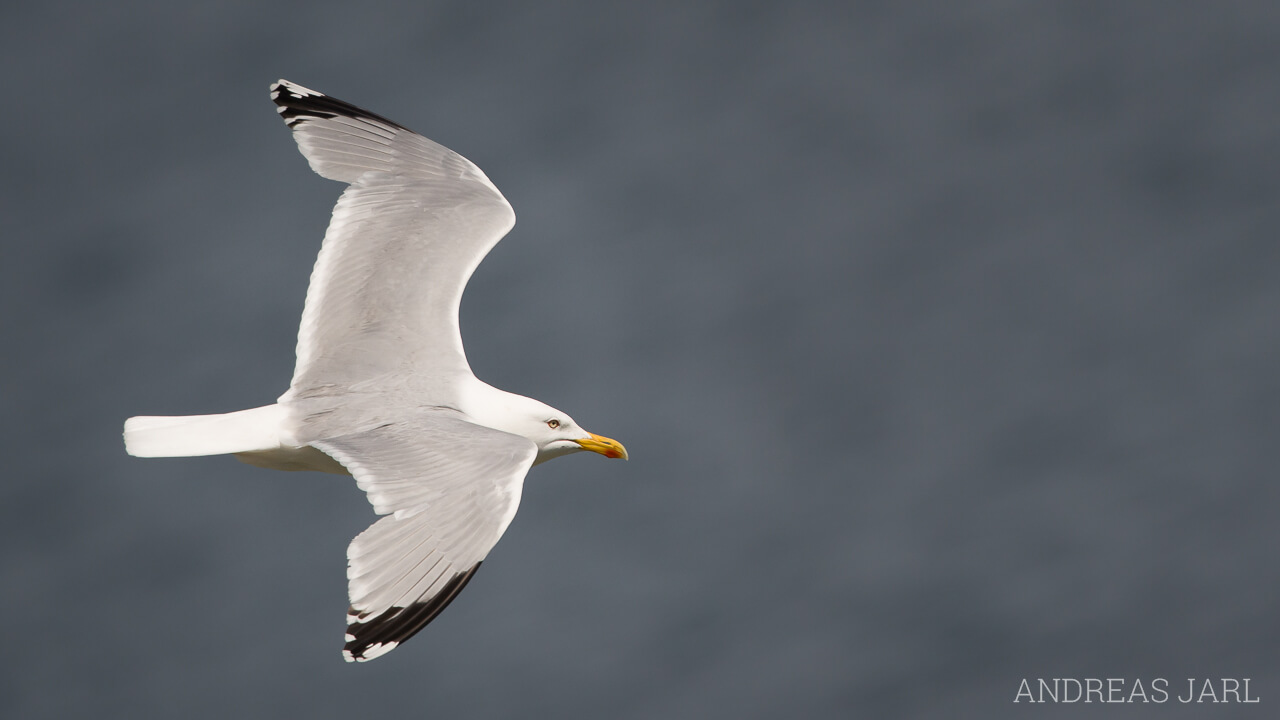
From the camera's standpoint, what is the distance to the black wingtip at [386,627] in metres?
5.61

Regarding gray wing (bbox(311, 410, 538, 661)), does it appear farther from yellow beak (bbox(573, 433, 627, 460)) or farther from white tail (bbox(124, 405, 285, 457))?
yellow beak (bbox(573, 433, 627, 460))

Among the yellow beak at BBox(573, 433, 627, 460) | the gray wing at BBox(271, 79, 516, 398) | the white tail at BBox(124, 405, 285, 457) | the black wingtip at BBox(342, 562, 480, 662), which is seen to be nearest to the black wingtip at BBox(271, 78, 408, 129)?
the gray wing at BBox(271, 79, 516, 398)

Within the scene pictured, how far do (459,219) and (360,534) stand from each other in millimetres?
2889

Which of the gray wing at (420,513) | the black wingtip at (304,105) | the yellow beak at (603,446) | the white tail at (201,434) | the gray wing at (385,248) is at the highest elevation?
the black wingtip at (304,105)

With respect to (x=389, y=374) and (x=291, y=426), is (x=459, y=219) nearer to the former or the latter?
(x=389, y=374)

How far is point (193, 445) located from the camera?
6.78m

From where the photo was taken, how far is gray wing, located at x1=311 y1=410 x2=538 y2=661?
5758 millimetres

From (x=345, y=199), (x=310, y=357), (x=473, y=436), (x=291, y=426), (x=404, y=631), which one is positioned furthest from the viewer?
(x=345, y=199)

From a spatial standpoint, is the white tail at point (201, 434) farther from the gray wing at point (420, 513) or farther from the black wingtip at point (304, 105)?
the black wingtip at point (304, 105)

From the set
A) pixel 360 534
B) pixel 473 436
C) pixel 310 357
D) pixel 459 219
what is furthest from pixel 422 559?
pixel 459 219

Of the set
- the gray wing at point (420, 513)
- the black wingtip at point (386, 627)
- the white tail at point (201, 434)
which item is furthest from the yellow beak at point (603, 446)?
the black wingtip at point (386, 627)

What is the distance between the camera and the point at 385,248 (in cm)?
800

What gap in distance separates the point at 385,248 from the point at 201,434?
160 centimetres

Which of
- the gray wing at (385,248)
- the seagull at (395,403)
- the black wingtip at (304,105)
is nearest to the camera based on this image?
the seagull at (395,403)
